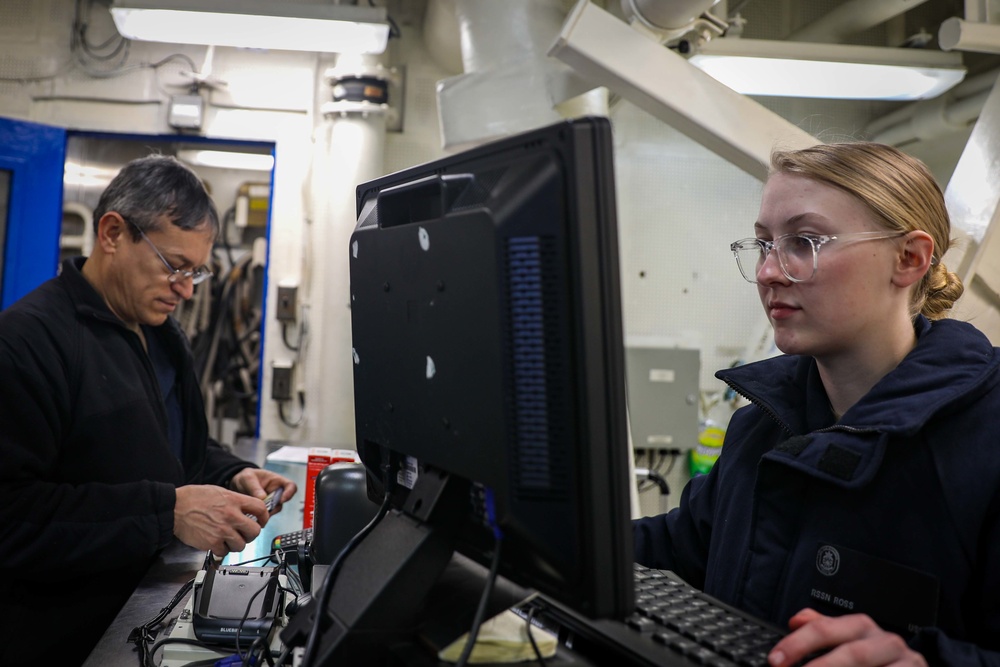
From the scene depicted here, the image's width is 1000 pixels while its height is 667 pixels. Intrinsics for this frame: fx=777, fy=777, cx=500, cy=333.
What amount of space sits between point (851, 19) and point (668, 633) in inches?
143

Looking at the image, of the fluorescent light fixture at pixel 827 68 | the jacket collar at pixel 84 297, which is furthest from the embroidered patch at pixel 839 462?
the fluorescent light fixture at pixel 827 68

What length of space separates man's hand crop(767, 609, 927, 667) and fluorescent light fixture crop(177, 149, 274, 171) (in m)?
5.97

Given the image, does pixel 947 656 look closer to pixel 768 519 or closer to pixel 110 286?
pixel 768 519

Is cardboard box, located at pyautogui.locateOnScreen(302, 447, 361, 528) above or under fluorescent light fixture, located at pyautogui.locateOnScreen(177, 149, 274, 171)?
under

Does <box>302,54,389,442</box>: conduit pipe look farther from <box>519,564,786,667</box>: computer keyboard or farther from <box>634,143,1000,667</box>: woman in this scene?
<box>519,564,786,667</box>: computer keyboard

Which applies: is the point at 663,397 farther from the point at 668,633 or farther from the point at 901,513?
the point at 668,633

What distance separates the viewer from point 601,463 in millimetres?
628

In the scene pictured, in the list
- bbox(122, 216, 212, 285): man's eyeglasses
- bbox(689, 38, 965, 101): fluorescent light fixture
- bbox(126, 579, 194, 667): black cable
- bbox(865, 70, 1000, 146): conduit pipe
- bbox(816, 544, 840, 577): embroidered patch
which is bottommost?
bbox(126, 579, 194, 667): black cable

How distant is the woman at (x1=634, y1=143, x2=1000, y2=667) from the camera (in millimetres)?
938

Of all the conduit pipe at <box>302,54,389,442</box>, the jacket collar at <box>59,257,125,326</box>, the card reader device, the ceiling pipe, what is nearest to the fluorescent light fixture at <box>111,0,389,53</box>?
the conduit pipe at <box>302,54,389,442</box>

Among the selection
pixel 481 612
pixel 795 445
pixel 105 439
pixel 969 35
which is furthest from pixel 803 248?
pixel 969 35

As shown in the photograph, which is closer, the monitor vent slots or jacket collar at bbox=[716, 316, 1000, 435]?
the monitor vent slots

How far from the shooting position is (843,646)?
0.78 metres

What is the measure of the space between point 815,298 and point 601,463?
0.63 meters
